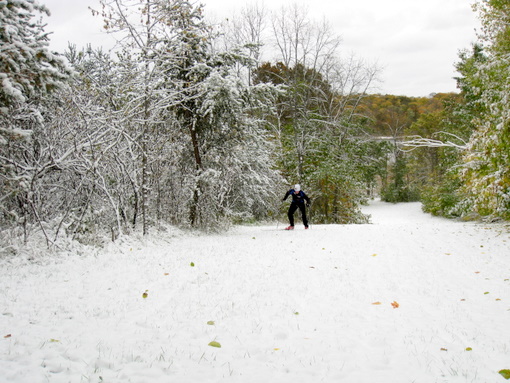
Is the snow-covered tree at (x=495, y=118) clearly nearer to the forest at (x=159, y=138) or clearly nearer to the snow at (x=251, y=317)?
the forest at (x=159, y=138)

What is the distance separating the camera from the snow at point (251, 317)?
11.3ft

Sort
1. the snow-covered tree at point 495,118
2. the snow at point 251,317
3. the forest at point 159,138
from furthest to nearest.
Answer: the snow-covered tree at point 495,118 < the forest at point 159,138 < the snow at point 251,317

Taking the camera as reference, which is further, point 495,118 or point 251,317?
point 495,118

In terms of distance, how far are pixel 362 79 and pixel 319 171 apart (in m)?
12.0

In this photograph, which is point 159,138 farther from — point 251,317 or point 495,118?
point 495,118

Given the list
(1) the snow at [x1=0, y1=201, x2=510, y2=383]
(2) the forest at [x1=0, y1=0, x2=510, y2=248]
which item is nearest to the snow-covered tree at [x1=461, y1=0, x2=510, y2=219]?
(2) the forest at [x1=0, y1=0, x2=510, y2=248]

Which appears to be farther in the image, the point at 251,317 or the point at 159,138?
the point at 159,138

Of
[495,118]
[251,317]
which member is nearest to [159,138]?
[251,317]

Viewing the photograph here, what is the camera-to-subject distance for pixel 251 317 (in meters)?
4.85

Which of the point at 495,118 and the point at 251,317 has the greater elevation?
the point at 495,118

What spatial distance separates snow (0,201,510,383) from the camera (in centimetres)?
344

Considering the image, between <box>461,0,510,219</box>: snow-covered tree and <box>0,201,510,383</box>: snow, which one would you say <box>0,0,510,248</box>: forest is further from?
<box>0,201,510,383</box>: snow

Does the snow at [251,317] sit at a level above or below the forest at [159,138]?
below

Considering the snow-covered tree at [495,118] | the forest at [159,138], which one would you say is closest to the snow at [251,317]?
the forest at [159,138]
